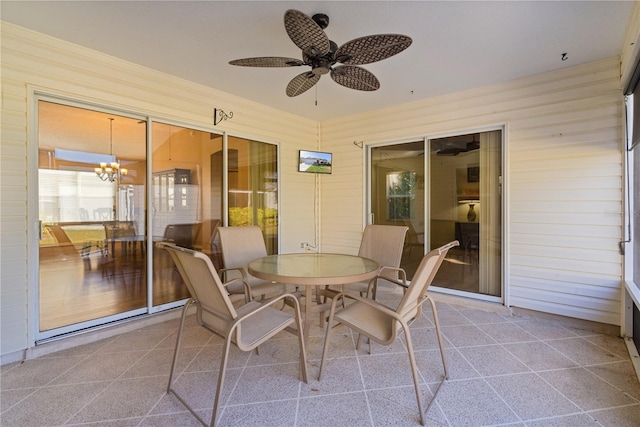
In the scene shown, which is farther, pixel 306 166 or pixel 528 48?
pixel 306 166

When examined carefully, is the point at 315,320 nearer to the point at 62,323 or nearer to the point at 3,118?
the point at 62,323

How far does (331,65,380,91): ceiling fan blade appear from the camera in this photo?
2407 mm

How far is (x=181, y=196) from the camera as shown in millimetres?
3785

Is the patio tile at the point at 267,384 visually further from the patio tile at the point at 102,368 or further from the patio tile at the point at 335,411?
the patio tile at the point at 102,368

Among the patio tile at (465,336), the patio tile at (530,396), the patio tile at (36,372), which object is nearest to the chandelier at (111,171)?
the patio tile at (36,372)

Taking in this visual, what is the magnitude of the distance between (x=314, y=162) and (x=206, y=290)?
3596 mm

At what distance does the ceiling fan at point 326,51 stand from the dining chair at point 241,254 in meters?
1.67

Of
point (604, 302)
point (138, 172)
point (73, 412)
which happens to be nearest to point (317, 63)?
point (138, 172)

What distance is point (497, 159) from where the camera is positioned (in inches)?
143

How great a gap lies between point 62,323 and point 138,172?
1695 millimetres

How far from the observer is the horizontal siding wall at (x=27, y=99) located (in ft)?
7.87

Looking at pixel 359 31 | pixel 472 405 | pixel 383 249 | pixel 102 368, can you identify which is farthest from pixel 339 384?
pixel 359 31

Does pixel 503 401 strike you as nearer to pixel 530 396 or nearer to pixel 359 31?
pixel 530 396

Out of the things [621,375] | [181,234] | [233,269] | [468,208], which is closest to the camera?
[621,375]
